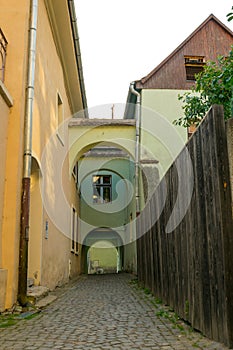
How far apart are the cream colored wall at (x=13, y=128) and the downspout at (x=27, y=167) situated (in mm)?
92

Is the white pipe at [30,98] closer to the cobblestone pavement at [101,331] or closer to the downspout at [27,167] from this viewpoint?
the downspout at [27,167]

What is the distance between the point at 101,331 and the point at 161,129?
10259 millimetres

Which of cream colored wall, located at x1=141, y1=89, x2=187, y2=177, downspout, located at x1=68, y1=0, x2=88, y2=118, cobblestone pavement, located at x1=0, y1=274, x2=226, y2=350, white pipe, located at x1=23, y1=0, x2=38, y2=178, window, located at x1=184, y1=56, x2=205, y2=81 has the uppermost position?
window, located at x1=184, y1=56, x2=205, y2=81

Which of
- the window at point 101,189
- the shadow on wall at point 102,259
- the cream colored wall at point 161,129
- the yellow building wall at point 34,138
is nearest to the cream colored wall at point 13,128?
the yellow building wall at point 34,138

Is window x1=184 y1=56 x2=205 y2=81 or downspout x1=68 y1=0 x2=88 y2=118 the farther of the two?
window x1=184 y1=56 x2=205 y2=81

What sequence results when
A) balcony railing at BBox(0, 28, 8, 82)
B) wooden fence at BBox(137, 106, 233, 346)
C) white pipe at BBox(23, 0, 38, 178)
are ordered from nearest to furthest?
wooden fence at BBox(137, 106, 233, 346), balcony railing at BBox(0, 28, 8, 82), white pipe at BBox(23, 0, 38, 178)

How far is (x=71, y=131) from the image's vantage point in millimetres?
13258

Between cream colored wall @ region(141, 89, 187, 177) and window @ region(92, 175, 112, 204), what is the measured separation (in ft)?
25.8

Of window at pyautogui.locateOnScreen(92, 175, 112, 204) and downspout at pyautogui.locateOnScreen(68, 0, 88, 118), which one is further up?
downspout at pyautogui.locateOnScreen(68, 0, 88, 118)

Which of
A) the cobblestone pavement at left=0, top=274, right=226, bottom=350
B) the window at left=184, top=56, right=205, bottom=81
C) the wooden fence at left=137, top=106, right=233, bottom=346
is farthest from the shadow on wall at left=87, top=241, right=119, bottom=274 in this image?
the wooden fence at left=137, top=106, right=233, bottom=346

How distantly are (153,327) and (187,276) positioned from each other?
0.70 meters

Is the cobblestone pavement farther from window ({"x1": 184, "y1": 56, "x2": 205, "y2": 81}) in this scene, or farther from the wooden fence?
window ({"x1": 184, "y1": 56, "x2": 205, "y2": 81})

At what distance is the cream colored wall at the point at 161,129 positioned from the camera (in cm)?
1325

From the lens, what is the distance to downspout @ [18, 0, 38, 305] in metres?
5.72
